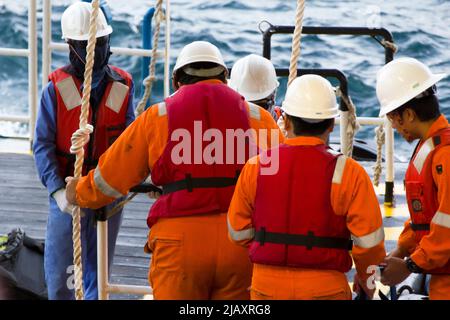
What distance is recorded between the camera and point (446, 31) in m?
18.7

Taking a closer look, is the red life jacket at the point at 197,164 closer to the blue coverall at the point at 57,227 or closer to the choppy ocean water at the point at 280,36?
the blue coverall at the point at 57,227

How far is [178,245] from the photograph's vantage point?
339 centimetres

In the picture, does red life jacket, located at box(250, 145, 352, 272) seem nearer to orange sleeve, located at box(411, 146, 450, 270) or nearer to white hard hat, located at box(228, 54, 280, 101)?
orange sleeve, located at box(411, 146, 450, 270)

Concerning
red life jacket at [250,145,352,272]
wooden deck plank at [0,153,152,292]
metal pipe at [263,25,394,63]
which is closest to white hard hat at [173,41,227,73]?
red life jacket at [250,145,352,272]

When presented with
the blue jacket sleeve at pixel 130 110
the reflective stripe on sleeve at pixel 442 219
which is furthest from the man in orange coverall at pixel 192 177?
the blue jacket sleeve at pixel 130 110

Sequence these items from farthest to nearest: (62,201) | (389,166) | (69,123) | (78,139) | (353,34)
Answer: (389,166), (353,34), (69,123), (62,201), (78,139)

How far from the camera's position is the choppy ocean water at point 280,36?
15.6 m

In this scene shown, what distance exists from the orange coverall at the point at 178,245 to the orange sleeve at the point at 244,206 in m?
0.15

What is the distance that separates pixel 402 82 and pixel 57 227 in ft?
5.93

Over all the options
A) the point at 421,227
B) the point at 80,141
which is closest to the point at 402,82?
the point at 421,227

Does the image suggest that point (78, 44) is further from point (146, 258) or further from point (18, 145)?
point (18, 145)

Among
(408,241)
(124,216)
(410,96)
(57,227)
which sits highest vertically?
(410,96)

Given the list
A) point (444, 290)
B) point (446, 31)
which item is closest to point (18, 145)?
point (444, 290)

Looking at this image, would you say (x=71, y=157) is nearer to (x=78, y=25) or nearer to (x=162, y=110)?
(x=78, y=25)
